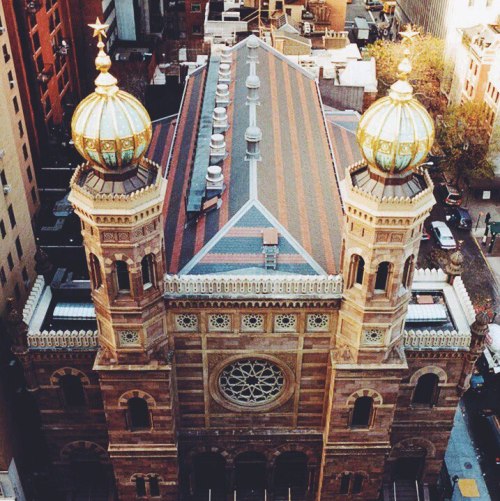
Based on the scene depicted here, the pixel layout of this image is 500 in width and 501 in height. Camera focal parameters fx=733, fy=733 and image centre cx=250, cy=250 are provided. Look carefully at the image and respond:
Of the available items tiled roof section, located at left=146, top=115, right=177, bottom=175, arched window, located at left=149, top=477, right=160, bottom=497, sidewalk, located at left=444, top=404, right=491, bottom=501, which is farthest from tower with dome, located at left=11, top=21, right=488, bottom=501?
tiled roof section, located at left=146, top=115, right=177, bottom=175

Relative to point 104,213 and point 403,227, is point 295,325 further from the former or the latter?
point 104,213

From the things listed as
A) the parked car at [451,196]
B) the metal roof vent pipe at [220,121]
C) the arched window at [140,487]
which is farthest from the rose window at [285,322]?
the parked car at [451,196]

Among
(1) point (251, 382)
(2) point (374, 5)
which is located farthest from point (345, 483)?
(2) point (374, 5)

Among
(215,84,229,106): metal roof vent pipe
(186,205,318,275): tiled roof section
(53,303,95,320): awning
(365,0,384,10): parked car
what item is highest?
(215,84,229,106): metal roof vent pipe

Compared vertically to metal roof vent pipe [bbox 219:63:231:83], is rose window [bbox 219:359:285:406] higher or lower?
lower

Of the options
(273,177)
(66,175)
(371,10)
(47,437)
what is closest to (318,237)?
(273,177)

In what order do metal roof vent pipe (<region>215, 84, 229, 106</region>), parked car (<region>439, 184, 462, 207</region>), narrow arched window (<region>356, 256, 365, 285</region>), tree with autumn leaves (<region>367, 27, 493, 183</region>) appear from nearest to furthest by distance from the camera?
narrow arched window (<region>356, 256, 365, 285</region>) < metal roof vent pipe (<region>215, 84, 229, 106</region>) < tree with autumn leaves (<region>367, 27, 493, 183</region>) < parked car (<region>439, 184, 462, 207</region>)

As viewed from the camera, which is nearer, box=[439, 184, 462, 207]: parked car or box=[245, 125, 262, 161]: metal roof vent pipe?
box=[245, 125, 262, 161]: metal roof vent pipe

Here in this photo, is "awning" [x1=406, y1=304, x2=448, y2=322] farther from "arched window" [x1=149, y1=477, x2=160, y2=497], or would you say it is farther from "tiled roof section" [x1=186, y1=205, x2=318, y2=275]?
"arched window" [x1=149, y1=477, x2=160, y2=497]
